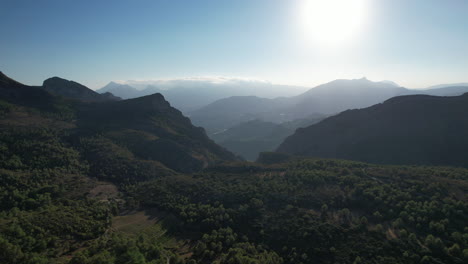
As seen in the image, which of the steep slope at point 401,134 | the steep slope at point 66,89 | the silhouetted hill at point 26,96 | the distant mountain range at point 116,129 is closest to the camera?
the distant mountain range at point 116,129

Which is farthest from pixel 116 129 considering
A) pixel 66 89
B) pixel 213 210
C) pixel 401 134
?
pixel 401 134

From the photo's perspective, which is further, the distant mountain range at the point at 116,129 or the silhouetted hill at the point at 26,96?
the silhouetted hill at the point at 26,96

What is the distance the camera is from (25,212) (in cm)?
4812

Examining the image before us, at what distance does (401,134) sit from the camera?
376ft

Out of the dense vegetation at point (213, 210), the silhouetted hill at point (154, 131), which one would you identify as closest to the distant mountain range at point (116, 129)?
the silhouetted hill at point (154, 131)

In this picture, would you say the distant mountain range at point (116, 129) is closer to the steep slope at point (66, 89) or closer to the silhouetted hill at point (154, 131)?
the silhouetted hill at point (154, 131)

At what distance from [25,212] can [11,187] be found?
1357 cm

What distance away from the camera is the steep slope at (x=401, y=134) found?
103 m

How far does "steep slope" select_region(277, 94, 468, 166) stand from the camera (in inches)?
4058

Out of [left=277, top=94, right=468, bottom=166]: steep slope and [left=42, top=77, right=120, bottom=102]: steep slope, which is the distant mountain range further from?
[left=277, top=94, right=468, bottom=166]: steep slope

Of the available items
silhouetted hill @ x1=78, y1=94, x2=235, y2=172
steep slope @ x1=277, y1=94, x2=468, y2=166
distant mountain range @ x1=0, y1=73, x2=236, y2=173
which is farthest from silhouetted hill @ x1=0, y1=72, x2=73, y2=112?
steep slope @ x1=277, y1=94, x2=468, y2=166

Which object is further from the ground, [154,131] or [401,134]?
[154,131]

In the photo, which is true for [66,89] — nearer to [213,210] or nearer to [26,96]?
[26,96]

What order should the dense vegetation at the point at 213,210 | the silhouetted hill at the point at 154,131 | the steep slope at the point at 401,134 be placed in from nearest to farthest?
the dense vegetation at the point at 213,210, the steep slope at the point at 401,134, the silhouetted hill at the point at 154,131
